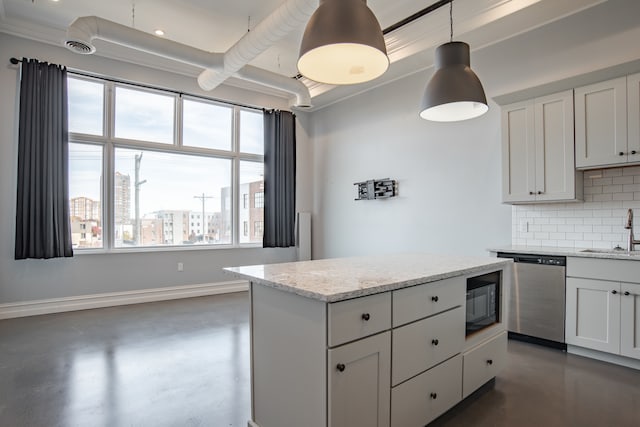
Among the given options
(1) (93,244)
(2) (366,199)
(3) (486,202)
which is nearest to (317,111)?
(2) (366,199)

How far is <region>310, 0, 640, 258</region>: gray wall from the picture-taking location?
3654 mm

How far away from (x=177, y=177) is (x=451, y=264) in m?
4.86

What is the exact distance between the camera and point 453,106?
111 inches

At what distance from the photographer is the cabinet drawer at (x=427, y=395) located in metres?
1.83

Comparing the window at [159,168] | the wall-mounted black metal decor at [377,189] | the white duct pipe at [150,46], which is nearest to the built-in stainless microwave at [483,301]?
the wall-mounted black metal decor at [377,189]

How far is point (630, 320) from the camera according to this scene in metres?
2.89

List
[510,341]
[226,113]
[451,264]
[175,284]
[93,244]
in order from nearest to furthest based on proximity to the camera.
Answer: [451,264], [510,341], [93,244], [175,284], [226,113]

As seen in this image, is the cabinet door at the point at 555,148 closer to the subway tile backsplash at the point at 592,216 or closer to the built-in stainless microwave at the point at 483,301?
the subway tile backsplash at the point at 592,216

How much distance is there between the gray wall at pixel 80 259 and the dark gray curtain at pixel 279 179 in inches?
27.5

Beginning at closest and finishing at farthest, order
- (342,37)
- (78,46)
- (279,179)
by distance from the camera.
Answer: (342,37) < (78,46) < (279,179)

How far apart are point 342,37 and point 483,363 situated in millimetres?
2262

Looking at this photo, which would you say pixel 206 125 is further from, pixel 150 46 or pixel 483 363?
pixel 483 363

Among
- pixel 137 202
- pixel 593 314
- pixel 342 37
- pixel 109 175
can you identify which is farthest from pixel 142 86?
pixel 593 314

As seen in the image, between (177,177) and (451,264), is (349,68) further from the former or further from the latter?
(177,177)
